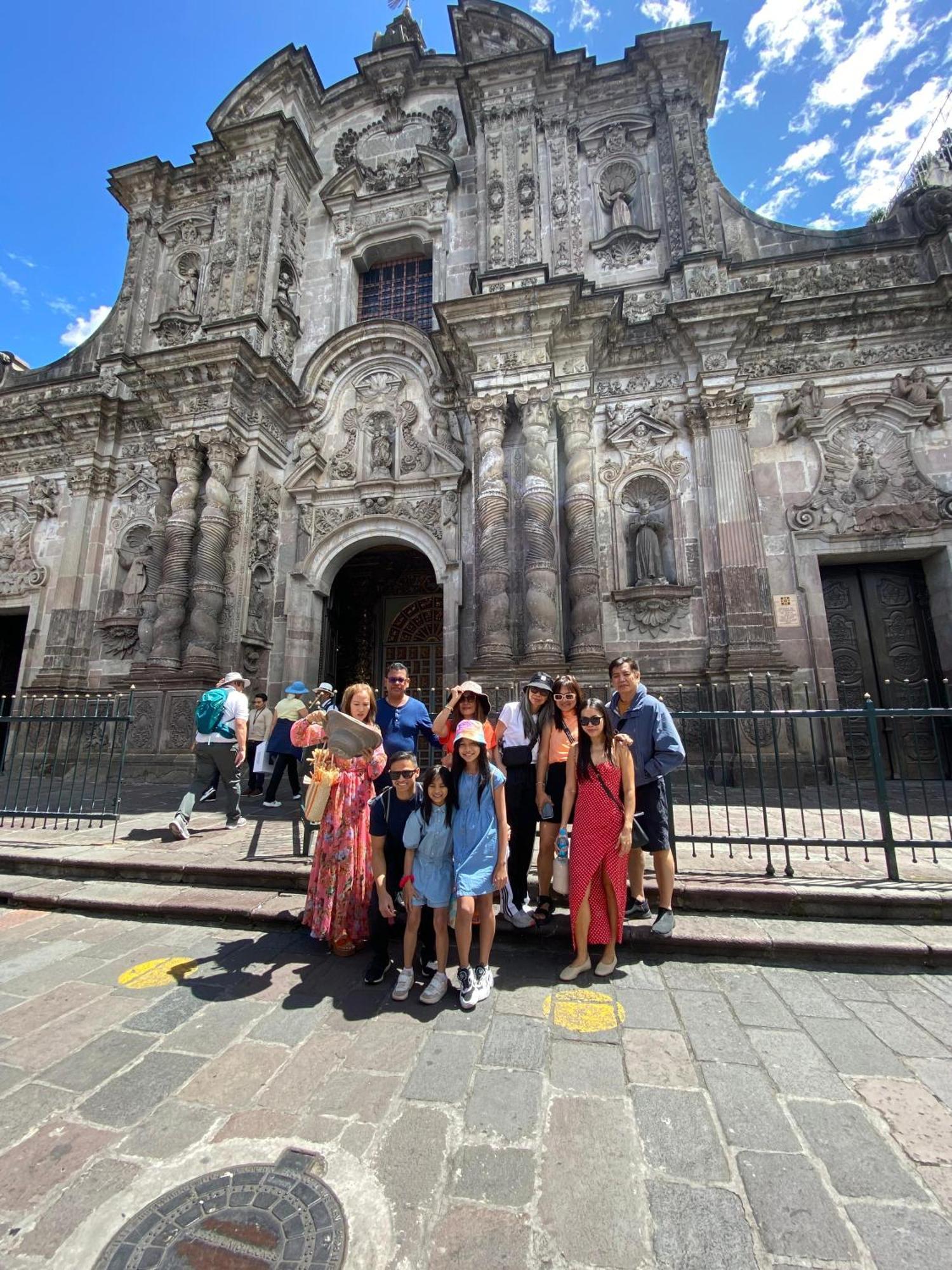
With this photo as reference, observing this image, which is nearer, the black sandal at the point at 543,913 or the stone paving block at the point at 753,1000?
the stone paving block at the point at 753,1000

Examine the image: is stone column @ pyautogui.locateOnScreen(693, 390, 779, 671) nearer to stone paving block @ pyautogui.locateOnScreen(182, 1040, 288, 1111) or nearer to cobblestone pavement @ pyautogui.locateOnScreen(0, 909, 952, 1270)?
Result: cobblestone pavement @ pyautogui.locateOnScreen(0, 909, 952, 1270)

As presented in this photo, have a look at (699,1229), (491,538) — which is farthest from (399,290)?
(699,1229)

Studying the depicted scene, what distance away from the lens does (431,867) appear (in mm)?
3033

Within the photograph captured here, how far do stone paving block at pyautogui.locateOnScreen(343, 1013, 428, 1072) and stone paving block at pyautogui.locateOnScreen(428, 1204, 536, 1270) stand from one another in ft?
2.50

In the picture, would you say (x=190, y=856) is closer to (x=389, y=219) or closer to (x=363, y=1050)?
(x=363, y=1050)

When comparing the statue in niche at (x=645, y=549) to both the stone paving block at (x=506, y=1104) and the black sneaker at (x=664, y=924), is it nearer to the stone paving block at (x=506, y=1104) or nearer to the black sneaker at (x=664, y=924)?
the black sneaker at (x=664, y=924)

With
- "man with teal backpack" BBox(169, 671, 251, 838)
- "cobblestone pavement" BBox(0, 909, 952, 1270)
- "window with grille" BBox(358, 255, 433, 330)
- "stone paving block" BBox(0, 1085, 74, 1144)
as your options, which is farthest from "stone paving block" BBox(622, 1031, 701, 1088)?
"window with grille" BBox(358, 255, 433, 330)

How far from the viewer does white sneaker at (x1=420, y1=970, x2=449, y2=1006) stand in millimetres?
2830

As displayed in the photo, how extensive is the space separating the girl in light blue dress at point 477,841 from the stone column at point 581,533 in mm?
5674

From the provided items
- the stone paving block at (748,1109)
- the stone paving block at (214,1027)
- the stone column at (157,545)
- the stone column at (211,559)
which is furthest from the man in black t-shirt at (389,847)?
the stone column at (157,545)

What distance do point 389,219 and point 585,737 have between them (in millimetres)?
14168

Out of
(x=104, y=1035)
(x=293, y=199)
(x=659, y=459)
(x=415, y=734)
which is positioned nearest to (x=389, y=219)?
(x=293, y=199)

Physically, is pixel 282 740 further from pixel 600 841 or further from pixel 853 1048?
pixel 853 1048

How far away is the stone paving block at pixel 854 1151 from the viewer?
1.70 m
